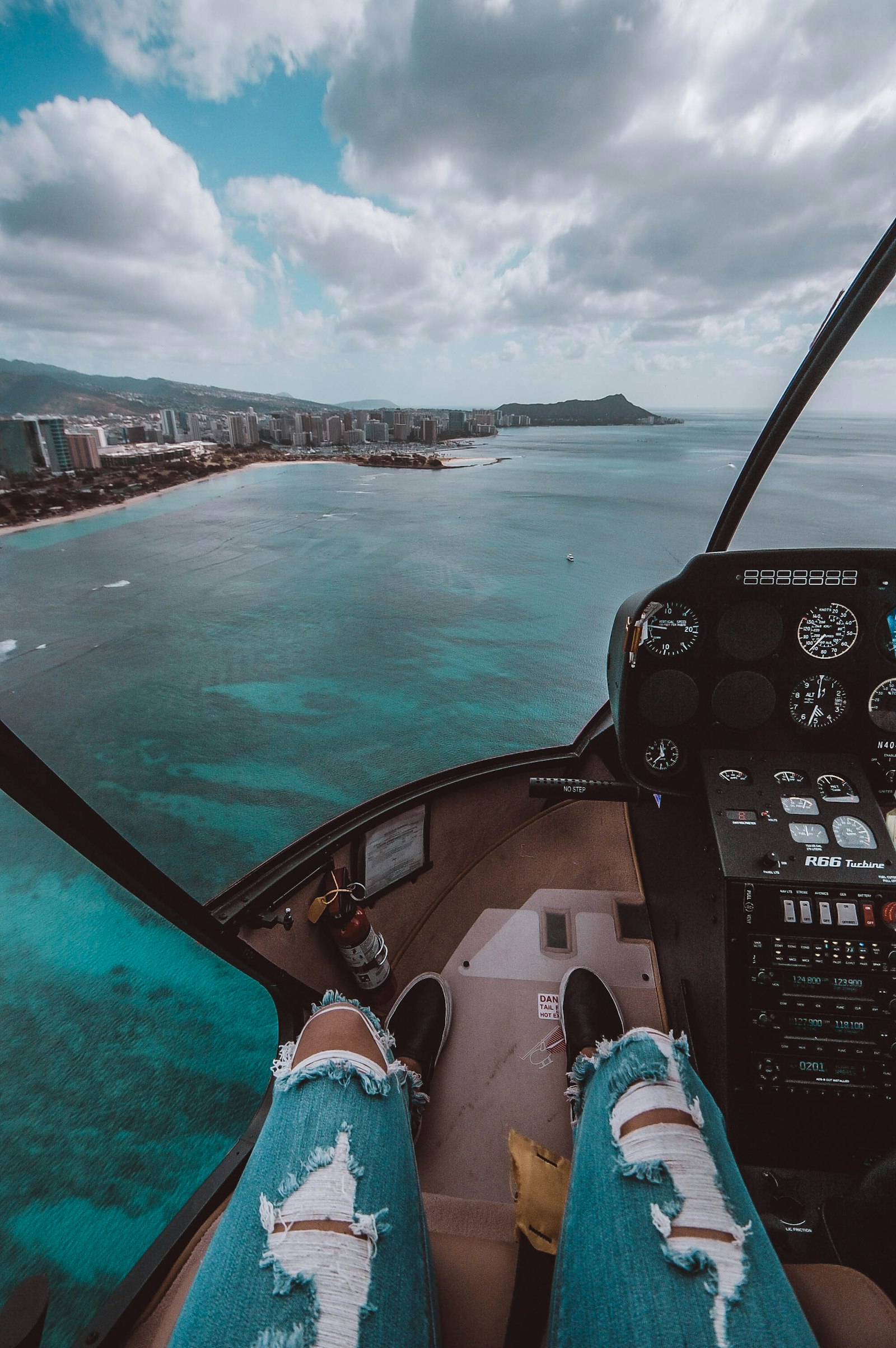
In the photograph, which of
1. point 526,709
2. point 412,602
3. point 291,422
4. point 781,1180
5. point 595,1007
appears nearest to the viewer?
point 781,1180

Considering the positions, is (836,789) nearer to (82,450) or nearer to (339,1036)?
(339,1036)

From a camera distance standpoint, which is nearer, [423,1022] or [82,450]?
[423,1022]

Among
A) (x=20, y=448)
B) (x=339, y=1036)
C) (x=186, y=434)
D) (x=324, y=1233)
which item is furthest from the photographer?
(x=186, y=434)

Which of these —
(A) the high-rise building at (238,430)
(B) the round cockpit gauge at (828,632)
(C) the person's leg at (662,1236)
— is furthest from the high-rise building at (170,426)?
(C) the person's leg at (662,1236)

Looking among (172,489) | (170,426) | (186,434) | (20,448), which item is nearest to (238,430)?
(186,434)

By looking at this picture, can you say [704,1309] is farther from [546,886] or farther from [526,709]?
[526,709]

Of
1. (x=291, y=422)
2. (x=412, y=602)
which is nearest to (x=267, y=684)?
(x=412, y=602)

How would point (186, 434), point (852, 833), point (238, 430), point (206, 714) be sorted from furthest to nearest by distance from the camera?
point (238, 430), point (186, 434), point (206, 714), point (852, 833)
